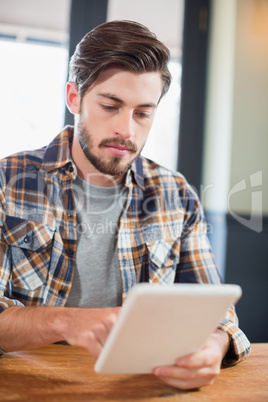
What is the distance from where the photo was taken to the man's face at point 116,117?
1367 mm

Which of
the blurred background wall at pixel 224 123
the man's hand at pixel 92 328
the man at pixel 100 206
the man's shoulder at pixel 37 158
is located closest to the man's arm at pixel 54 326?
the man's hand at pixel 92 328

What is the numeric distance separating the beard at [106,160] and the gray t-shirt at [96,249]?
95 millimetres

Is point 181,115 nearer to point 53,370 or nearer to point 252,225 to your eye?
point 252,225

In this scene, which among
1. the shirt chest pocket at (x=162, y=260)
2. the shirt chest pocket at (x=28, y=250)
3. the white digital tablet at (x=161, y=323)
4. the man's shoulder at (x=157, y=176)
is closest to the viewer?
the white digital tablet at (x=161, y=323)

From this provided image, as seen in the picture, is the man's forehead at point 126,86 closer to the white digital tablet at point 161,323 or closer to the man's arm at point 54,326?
the man's arm at point 54,326

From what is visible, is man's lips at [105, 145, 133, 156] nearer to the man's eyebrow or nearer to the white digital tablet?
the man's eyebrow

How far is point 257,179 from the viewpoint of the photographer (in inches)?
115

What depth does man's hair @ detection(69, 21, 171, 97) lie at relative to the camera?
54.3 inches

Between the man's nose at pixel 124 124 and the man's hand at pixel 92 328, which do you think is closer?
the man's hand at pixel 92 328

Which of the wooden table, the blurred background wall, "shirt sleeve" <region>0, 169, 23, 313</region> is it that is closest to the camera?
the wooden table

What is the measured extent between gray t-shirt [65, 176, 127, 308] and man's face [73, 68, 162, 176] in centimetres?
11

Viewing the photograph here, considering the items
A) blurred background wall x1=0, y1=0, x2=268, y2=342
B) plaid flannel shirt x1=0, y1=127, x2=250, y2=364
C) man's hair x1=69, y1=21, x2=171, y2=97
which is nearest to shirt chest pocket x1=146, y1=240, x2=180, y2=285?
plaid flannel shirt x1=0, y1=127, x2=250, y2=364

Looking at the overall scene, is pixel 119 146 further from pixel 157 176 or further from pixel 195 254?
pixel 195 254

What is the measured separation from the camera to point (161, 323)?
0.72 metres
